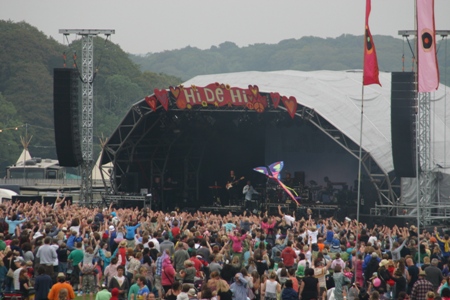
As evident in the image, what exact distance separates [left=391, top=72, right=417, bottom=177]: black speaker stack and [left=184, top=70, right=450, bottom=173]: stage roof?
2.07 m

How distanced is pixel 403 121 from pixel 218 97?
6.67 m

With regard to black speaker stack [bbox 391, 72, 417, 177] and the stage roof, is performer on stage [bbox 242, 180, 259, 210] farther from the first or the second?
black speaker stack [bbox 391, 72, 417, 177]

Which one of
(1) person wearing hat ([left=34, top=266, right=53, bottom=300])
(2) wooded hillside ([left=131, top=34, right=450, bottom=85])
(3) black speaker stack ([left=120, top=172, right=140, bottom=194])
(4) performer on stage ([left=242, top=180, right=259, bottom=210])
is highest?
(2) wooded hillside ([left=131, top=34, right=450, bottom=85])

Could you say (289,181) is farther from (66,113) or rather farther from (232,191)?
(66,113)

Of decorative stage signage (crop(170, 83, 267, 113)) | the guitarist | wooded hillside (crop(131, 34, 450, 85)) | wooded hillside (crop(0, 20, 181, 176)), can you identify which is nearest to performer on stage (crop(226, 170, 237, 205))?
the guitarist

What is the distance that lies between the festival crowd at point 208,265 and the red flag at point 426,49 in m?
2.97

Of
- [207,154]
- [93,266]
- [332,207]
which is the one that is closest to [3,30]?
[207,154]

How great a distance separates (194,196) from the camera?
131ft

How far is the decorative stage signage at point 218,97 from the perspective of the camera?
108 feet

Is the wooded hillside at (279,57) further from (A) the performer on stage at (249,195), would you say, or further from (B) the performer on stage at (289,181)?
(A) the performer on stage at (249,195)

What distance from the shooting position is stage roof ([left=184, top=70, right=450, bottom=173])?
32859 millimetres

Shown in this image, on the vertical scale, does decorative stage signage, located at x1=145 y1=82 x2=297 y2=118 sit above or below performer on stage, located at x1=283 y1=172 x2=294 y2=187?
above

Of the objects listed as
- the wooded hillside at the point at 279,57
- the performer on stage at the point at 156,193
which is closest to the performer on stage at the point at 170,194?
the performer on stage at the point at 156,193

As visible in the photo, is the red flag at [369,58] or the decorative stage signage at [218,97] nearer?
the red flag at [369,58]
